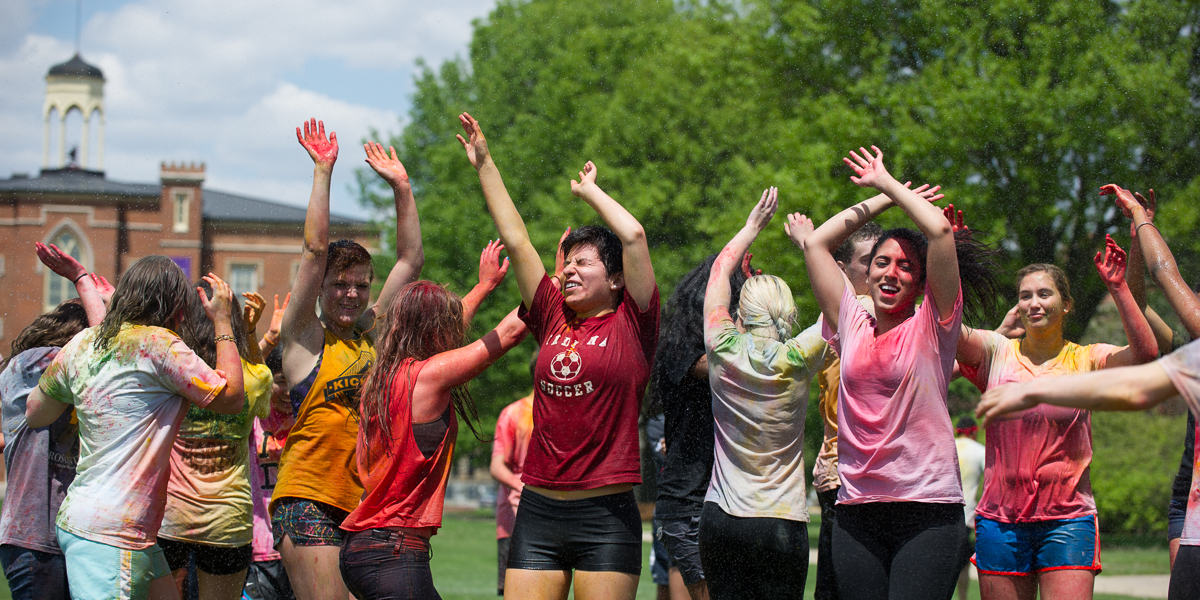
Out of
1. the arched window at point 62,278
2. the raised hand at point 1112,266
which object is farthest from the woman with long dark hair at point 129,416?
the arched window at point 62,278

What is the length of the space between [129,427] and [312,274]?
963mm

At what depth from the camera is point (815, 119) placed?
16109 millimetres

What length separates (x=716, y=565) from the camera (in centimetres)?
377

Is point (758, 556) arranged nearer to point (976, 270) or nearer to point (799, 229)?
point (799, 229)

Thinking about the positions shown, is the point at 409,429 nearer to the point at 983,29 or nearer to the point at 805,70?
the point at 983,29

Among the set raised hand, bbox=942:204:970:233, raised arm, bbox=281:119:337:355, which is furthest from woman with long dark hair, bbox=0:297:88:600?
raised hand, bbox=942:204:970:233

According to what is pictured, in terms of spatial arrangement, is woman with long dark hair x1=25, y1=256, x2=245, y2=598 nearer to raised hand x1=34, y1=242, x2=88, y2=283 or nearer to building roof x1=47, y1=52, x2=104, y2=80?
raised hand x1=34, y1=242, x2=88, y2=283

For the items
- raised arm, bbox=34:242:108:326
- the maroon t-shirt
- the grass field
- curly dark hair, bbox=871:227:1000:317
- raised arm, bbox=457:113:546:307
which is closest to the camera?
the maroon t-shirt

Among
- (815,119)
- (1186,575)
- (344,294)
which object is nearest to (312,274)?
(344,294)

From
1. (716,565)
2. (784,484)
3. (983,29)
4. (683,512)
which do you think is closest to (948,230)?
(784,484)

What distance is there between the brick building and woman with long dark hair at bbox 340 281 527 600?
22236 mm

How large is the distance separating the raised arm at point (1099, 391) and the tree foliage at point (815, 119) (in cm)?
1133

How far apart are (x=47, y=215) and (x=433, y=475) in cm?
3134

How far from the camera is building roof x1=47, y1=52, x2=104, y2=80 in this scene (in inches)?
824
